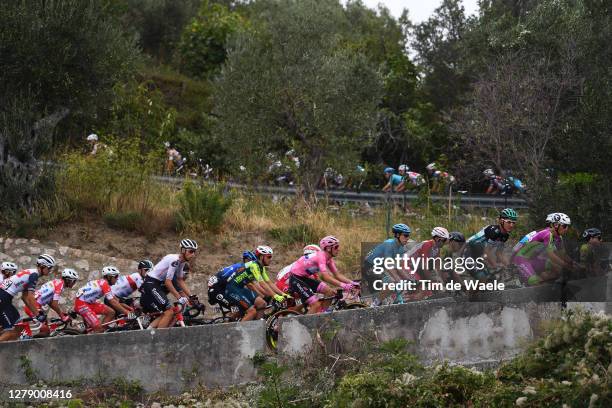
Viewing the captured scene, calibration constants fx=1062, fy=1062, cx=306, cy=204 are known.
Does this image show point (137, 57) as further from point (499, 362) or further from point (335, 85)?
point (499, 362)

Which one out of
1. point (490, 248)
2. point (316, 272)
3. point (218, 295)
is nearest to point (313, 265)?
point (316, 272)

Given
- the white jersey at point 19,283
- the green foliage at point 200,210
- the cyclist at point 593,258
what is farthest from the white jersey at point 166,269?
the green foliage at point 200,210

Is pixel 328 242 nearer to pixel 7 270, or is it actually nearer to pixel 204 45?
pixel 7 270

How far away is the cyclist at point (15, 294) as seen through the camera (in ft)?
47.1

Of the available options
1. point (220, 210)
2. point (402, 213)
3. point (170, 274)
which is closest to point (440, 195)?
point (402, 213)

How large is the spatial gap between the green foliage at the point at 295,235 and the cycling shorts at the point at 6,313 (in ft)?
26.2

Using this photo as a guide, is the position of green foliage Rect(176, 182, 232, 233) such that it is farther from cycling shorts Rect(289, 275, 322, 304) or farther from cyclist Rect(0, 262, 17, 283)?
cycling shorts Rect(289, 275, 322, 304)

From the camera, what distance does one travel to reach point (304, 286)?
14.7 m

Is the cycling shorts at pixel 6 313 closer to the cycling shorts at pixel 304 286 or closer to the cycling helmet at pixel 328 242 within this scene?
the cycling shorts at pixel 304 286

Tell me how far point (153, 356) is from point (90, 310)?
272 cm

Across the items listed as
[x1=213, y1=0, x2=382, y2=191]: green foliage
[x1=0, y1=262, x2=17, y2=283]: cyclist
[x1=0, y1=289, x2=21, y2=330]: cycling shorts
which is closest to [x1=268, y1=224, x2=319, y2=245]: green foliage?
[x1=213, y1=0, x2=382, y2=191]: green foliage

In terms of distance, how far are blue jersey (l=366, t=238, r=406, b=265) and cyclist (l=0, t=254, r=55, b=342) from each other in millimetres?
4474

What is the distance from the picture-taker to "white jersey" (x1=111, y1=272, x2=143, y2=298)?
1565 cm

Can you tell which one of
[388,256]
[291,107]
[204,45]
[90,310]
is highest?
[204,45]
